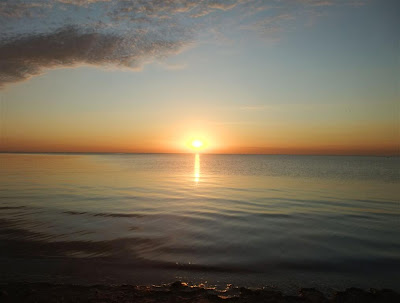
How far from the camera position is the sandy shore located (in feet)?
23.5

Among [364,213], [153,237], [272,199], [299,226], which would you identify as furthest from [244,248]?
[272,199]

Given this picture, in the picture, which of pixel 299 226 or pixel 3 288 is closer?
pixel 3 288

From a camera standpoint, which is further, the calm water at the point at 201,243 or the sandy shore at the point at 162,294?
the calm water at the point at 201,243

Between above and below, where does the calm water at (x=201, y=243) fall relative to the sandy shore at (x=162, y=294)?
below

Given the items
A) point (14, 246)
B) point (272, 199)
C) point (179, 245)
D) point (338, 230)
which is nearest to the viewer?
point (14, 246)

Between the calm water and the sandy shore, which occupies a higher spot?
the sandy shore

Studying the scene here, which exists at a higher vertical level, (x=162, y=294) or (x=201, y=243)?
(x=162, y=294)

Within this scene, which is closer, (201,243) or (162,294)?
(162,294)

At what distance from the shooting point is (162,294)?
25.1ft

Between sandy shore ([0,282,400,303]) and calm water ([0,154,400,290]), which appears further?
calm water ([0,154,400,290])

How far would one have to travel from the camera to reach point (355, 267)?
10.3 meters

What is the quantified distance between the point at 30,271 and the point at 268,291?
7764 mm

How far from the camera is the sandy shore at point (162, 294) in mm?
7168

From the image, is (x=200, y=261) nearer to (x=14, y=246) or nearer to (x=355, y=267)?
(x=355, y=267)
